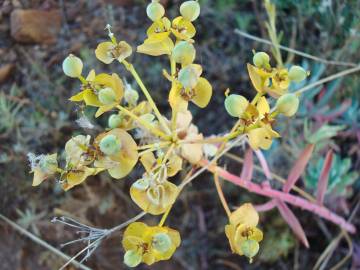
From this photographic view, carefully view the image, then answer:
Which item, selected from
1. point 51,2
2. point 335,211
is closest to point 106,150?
point 335,211

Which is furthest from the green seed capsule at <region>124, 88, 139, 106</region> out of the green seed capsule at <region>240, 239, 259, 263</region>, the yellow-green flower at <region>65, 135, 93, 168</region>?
the green seed capsule at <region>240, 239, 259, 263</region>

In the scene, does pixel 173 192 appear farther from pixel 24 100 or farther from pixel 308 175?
pixel 24 100

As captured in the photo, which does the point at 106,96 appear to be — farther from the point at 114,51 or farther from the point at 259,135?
the point at 259,135

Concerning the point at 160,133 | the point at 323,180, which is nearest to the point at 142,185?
the point at 160,133

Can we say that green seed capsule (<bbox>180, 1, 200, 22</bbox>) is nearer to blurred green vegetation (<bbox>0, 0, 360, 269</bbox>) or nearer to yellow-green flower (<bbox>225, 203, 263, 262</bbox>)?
yellow-green flower (<bbox>225, 203, 263, 262</bbox>)

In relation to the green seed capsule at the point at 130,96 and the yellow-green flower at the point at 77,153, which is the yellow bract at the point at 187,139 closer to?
the green seed capsule at the point at 130,96
